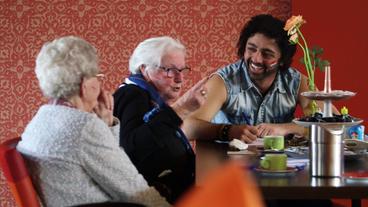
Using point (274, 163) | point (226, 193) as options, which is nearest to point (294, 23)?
point (274, 163)

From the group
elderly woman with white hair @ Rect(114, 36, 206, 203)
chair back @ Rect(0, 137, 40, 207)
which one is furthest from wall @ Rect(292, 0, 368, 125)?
chair back @ Rect(0, 137, 40, 207)

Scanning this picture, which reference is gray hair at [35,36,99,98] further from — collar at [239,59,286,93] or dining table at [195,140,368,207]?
collar at [239,59,286,93]

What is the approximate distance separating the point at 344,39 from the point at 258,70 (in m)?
1.08

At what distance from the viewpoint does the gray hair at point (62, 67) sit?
1.81m

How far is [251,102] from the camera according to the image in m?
3.01

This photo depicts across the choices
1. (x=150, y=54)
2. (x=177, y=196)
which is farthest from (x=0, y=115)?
(x=177, y=196)

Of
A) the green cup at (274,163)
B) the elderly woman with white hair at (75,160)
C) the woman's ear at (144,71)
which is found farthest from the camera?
the woman's ear at (144,71)

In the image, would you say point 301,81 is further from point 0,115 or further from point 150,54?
point 0,115

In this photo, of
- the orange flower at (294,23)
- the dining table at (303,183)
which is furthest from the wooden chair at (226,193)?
the orange flower at (294,23)

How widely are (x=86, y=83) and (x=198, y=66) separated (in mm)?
2252

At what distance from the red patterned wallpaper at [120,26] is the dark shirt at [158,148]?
5.80ft

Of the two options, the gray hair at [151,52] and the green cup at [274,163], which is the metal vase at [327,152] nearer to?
the green cup at [274,163]

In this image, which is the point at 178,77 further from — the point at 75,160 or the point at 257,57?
the point at 75,160

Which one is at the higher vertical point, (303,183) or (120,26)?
(120,26)
